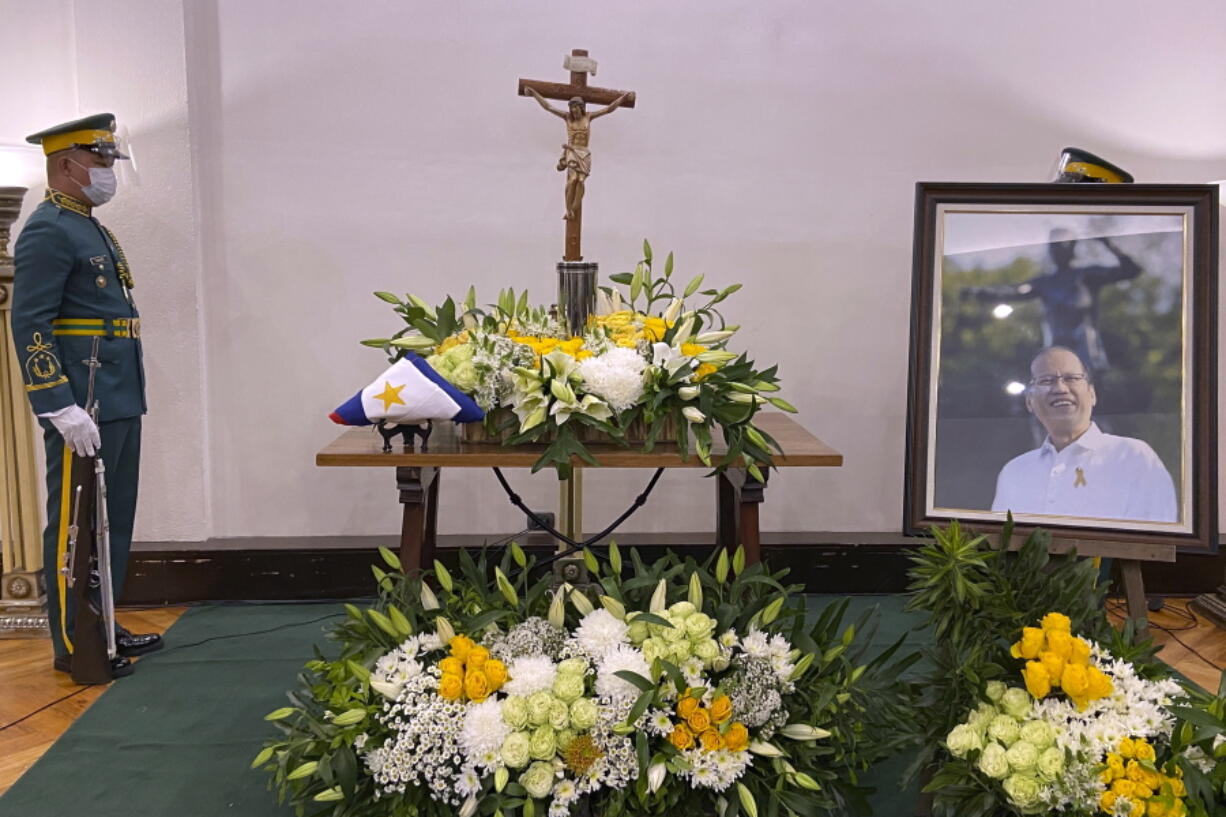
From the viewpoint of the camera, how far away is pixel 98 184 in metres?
2.72

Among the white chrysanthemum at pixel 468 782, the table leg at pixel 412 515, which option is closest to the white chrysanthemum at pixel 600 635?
the white chrysanthemum at pixel 468 782

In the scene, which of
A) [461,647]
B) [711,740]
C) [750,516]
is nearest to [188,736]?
[461,647]

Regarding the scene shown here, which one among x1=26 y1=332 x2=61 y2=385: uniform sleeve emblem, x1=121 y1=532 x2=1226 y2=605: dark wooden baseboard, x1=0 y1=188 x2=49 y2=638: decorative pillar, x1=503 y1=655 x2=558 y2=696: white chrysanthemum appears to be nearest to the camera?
x1=503 y1=655 x2=558 y2=696: white chrysanthemum

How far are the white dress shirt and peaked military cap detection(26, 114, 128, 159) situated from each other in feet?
8.96

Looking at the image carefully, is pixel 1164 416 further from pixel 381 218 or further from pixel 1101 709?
pixel 381 218

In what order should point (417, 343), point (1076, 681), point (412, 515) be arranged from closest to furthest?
A: point (1076, 681) < point (417, 343) < point (412, 515)

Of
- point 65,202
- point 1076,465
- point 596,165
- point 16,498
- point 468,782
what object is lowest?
point 468,782

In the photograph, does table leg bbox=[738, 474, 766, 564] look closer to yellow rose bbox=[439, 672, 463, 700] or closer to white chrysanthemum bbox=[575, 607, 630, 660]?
white chrysanthemum bbox=[575, 607, 630, 660]

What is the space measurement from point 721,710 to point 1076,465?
1.27 metres

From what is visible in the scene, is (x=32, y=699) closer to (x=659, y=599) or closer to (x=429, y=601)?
(x=429, y=601)

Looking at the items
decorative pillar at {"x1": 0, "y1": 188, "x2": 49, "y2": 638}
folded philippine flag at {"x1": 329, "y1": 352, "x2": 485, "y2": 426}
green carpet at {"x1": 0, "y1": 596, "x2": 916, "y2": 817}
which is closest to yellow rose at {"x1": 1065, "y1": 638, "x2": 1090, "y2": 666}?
green carpet at {"x1": 0, "y1": 596, "x2": 916, "y2": 817}

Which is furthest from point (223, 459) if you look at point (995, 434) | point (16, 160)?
point (995, 434)

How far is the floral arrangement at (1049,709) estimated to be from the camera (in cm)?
168

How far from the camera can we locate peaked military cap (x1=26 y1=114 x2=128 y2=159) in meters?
2.65
